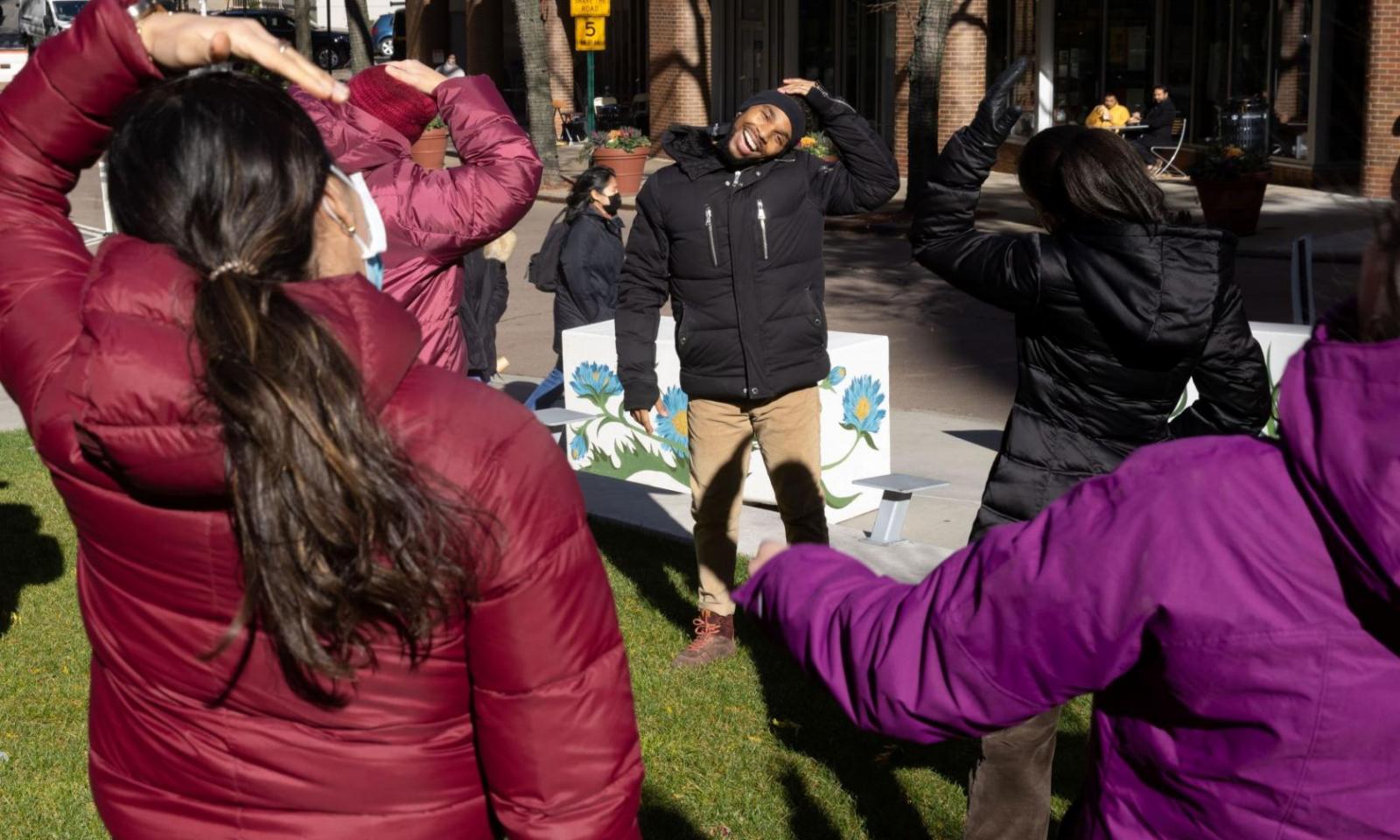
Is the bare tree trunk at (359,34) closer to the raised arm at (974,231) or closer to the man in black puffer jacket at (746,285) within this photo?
the man in black puffer jacket at (746,285)

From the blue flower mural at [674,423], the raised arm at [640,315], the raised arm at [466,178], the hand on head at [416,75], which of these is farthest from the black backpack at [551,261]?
the hand on head at [416,75]

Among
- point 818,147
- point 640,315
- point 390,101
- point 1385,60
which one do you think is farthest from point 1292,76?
point 390,101

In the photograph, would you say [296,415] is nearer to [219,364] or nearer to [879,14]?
[219,364]

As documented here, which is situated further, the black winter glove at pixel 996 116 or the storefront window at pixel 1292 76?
the storefront window at pixel 1292 76

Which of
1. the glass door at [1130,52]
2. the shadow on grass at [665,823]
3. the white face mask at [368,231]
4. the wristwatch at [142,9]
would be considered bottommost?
the shadow on grass at [665,823]

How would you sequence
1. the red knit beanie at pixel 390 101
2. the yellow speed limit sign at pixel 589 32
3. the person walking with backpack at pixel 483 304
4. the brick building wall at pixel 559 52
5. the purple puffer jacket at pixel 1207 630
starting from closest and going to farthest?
the purple puffer jacket at pixel 1207 630
the red knit beanie at pixel 390 101
the person walking with backpack at pixel 483 304
the yellow speed limit sign at pixel 589 32
the brick building wall at pixel 559 52

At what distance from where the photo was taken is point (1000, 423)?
9.92m

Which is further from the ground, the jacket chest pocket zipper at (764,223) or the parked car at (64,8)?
the parked car at (64,8)

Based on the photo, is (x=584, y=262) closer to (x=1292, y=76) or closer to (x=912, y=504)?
(x=912, y=504)

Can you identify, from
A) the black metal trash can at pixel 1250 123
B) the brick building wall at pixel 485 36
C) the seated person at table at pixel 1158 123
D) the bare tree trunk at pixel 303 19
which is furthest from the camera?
the brick building wall at pixel 485 36

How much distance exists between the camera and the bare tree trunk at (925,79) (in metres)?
20.0

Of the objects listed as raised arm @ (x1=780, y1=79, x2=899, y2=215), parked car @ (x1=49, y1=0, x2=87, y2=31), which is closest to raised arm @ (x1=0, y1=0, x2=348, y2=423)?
raised arm @ (x1=780, y1=79, x2=899, y2=215)

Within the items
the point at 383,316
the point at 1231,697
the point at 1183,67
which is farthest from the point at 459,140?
the point at 1183,67

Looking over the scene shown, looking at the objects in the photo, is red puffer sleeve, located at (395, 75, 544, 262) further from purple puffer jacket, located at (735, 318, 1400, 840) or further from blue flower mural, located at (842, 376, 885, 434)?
blue flower mural, located at (842, 376, 885, 434)
